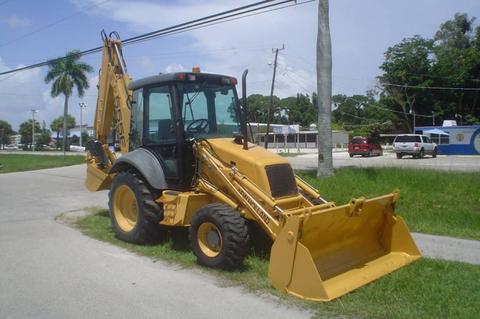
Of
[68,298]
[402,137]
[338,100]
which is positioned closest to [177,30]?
[68,298]

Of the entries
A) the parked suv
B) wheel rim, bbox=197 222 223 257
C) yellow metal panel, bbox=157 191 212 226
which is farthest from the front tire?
wheel rim, bbox=197 222 223 257

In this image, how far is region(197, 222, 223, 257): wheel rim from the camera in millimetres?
6965

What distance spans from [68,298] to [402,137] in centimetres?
3720

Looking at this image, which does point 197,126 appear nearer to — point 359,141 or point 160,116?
point 160,116

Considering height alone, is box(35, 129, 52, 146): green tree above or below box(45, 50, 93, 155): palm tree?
below

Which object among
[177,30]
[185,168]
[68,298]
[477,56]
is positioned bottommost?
[68,298]

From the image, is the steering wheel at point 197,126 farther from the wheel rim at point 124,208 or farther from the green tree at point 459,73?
the green tree at point 459,73

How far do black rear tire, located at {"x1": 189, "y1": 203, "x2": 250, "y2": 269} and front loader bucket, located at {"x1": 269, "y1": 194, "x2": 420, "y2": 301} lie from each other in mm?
724

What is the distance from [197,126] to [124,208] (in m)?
2.06

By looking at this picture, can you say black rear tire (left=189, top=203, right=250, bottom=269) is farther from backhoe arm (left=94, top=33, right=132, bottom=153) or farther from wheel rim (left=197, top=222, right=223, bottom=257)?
backhoe arm (left=94, top=33, right=132, bottom=153)

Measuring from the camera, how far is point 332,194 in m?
13.7

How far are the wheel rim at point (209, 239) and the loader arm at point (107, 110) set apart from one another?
151 inches

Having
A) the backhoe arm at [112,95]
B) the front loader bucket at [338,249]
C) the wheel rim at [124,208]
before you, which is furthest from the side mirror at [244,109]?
the backhoe arm at [112,95]

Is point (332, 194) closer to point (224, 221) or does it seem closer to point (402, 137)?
point (224, 221)
